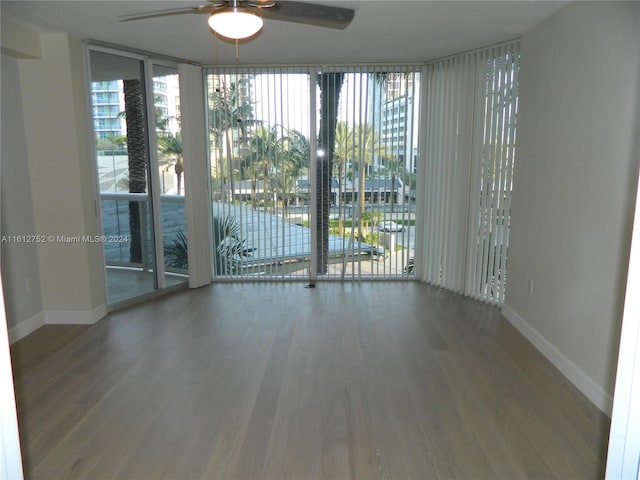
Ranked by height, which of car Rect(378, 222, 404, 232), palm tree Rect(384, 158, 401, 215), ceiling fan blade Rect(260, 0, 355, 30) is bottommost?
car Rect(378, 222, 404, 232)

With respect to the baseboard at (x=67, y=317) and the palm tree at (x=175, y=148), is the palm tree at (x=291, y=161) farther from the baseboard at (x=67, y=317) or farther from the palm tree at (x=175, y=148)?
the baseboard at (x=67, y=317)

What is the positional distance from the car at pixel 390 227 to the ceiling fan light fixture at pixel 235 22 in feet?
10.9

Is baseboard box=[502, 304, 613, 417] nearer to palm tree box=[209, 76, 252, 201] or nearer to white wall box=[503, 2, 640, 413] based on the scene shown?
white wall box=[503, 2, 640, 413]

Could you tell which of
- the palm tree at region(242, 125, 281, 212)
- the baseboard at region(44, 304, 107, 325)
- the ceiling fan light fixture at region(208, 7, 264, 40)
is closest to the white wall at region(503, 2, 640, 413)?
the ceiling fan light fixture at region(208, 7, 264, 40)

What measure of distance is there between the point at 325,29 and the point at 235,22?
1606 millimetres

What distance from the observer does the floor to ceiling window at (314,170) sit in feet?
16.7

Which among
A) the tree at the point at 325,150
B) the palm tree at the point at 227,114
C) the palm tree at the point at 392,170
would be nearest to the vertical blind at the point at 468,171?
the palm tree at the point at 392,170

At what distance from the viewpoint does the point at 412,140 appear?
16.9 ft

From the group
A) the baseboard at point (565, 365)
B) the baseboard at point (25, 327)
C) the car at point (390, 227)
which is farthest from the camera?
the car at point (390, 227)

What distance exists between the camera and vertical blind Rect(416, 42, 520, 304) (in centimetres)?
425

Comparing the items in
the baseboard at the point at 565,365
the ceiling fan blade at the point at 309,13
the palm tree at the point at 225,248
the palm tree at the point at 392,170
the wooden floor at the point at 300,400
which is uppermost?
Result: the ceiling fan blade at the point at 309,13

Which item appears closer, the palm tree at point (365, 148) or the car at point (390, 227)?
the palm tree at point (365, 148)

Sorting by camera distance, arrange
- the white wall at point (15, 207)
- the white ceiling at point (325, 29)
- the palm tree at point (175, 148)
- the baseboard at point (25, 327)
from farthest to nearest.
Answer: the palm tree at point (175, 148) → the baseboard at point (25, 327) → the white wall at point (15, 207) → the white ceiling at point (325, 29)

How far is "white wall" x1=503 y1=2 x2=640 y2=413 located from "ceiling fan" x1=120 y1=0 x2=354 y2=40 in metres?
1.57
